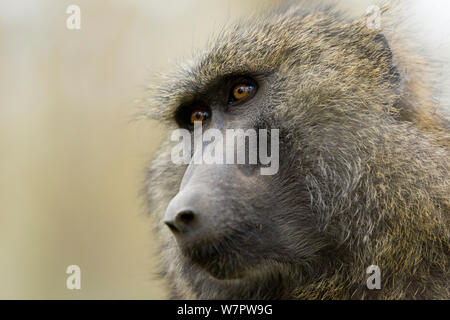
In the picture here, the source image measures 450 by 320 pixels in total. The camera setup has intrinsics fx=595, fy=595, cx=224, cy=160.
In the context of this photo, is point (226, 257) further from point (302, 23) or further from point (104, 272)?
point (104, 272)

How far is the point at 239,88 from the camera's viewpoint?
11.6ft

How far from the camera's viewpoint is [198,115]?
387cm

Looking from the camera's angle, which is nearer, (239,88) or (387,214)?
(387,214)

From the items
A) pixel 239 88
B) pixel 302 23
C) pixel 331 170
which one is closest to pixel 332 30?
pixel 302 23

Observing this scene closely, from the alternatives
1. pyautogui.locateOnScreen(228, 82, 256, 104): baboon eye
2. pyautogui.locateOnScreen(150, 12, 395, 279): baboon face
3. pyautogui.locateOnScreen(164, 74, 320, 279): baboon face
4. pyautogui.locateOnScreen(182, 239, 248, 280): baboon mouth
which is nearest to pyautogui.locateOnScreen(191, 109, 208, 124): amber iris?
pyautogui.locateOnScreen(150, 12, 395, 279): baboon face

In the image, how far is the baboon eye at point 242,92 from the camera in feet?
11.4

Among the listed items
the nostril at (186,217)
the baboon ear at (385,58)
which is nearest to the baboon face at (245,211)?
the nostril at (186,217)

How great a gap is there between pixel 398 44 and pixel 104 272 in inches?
334

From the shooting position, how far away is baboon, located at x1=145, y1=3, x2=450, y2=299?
2982 mm

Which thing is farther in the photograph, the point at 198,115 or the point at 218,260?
the point at 198,115

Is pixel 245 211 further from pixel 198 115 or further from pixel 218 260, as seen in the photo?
pixel 198 115

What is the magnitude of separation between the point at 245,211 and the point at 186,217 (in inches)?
12.5

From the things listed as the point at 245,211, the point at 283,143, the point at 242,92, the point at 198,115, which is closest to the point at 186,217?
the point at 245,211

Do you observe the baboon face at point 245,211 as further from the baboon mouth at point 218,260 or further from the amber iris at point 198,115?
the amber iris at point 198,115
